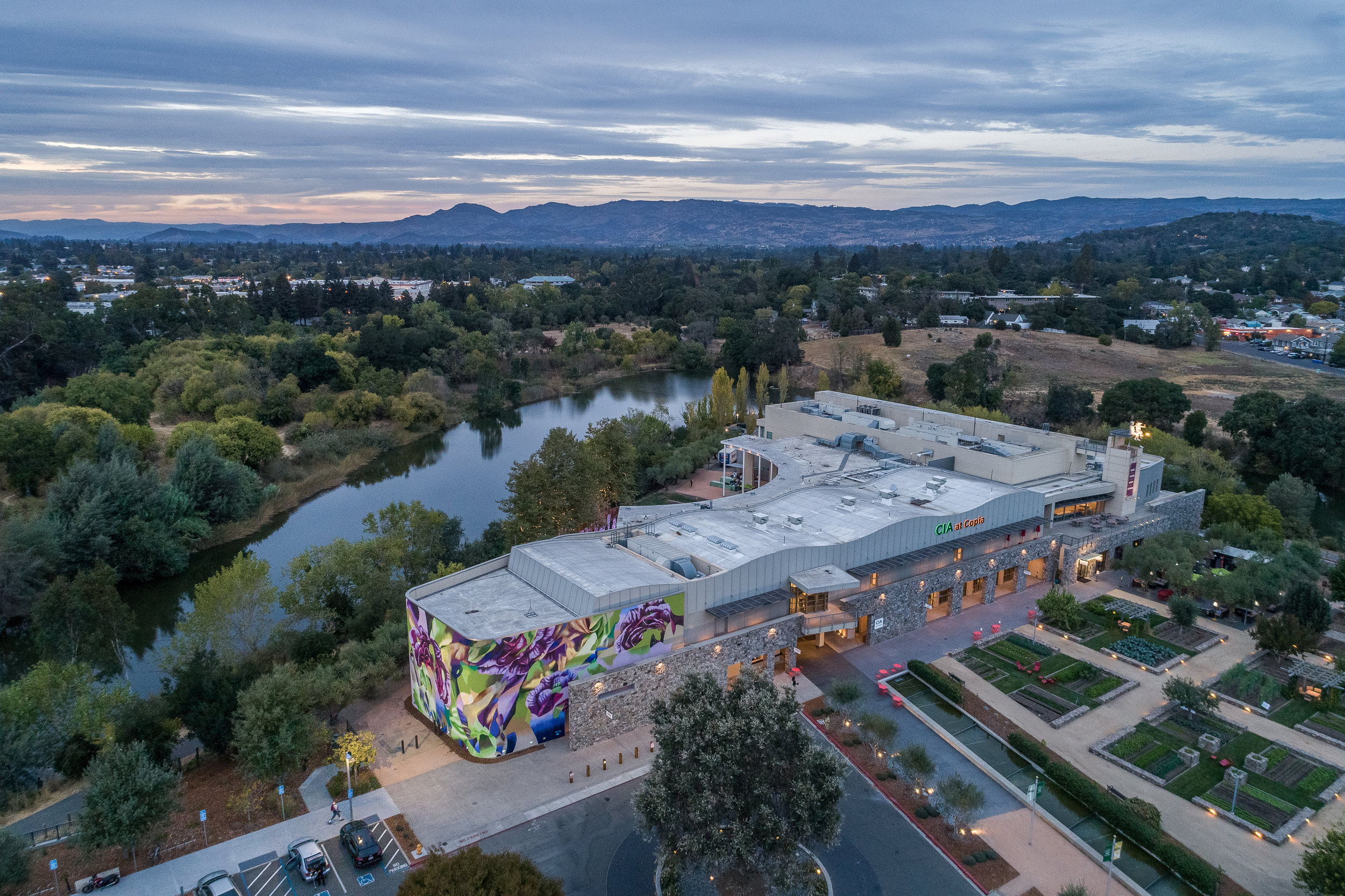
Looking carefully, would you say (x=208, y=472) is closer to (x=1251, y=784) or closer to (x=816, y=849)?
(x=816, y=849)

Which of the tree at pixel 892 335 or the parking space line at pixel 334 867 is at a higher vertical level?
the tree at pixel 892 335

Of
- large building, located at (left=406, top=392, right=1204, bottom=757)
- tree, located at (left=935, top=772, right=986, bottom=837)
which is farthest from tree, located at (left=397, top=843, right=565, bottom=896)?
tree, located at (left=935, top=772, right=986, bottom=837)

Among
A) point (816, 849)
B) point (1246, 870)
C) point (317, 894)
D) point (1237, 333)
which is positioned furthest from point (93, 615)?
point (1237, 333)

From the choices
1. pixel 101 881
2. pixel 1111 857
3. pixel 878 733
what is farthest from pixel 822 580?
pixel 101 881

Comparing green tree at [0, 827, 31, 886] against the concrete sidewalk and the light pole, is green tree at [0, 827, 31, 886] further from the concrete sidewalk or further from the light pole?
the light pole

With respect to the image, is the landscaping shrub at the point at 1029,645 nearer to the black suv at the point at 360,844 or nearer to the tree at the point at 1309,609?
the tree at the point at 1309,609

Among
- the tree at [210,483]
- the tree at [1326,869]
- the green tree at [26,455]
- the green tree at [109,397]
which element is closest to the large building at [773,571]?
the tree at [1326,869]
